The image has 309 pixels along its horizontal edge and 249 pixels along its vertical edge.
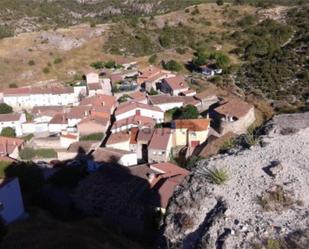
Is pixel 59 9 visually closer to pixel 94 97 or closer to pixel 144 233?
pixel 94 97

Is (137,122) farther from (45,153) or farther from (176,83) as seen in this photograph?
(176,83)

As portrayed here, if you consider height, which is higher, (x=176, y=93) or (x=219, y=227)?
(x=219, y=227)

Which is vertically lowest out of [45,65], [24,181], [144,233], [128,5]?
[144,233]

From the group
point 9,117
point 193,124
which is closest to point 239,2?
point 193,124

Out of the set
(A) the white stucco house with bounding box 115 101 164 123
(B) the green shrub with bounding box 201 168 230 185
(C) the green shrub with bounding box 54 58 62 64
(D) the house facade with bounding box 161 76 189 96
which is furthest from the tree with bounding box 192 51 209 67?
(B) the green shrub with bounding box 201 168 230 185

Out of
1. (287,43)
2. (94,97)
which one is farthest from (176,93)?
(287,43)

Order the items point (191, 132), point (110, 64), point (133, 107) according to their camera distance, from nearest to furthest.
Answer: point (191, 132) < point (133, 107) < point (110, 64)

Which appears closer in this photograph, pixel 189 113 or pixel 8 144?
pixel 8 144
